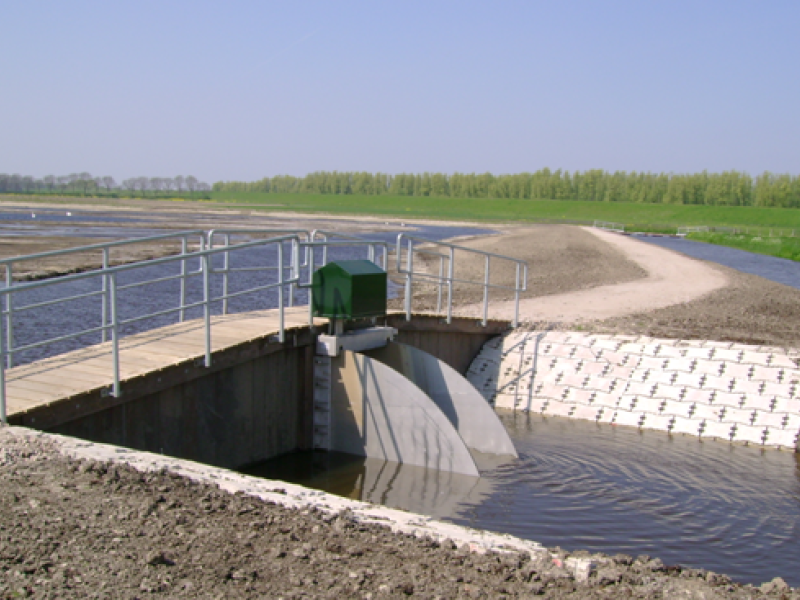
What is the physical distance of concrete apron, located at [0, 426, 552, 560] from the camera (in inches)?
181

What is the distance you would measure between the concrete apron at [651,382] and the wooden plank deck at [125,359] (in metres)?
4.65


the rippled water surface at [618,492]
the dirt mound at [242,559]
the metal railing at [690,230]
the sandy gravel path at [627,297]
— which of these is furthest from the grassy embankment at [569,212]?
the dirt mound at [242,559]

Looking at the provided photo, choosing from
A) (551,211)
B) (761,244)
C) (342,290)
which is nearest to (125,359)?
(342,290)

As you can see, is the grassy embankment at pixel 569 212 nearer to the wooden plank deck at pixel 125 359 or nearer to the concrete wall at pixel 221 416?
the concrete wall at pixel 221 416

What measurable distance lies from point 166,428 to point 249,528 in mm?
3597

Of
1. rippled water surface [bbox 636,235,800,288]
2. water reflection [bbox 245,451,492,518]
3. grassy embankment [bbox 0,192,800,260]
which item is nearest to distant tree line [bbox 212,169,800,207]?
grassy embankment [bbox 0,192,800,260]

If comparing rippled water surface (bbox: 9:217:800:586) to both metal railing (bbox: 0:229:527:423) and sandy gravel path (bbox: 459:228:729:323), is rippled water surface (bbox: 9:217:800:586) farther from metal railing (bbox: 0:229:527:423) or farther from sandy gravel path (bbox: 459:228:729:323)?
sandy gravel path (bbox: 459:228:729:323)

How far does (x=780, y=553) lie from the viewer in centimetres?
748

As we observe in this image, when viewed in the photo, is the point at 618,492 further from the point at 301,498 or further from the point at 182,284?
the point at 182,284

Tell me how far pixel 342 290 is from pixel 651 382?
18.2 ft

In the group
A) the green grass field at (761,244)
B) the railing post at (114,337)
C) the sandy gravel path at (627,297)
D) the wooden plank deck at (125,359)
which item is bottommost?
the green grass field at (761,244)

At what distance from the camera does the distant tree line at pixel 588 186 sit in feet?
397

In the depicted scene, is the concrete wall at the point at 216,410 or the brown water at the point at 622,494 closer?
the concrete wall at the point at 216,410

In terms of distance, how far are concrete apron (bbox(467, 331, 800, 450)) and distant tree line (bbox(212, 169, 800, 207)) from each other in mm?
116155
